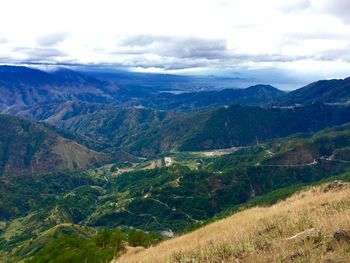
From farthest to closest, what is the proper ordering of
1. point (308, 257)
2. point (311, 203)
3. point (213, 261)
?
1. point (311, 203)
2. point (213, 261)
3. point (308, 257)

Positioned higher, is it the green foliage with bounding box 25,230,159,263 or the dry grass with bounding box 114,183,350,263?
the dry grass with bounding box 114,183,350,263

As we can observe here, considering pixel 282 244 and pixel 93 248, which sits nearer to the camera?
pixel 282 244

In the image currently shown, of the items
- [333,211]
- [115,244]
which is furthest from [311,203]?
[115,244]

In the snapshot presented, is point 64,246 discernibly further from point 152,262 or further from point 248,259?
point 248,259

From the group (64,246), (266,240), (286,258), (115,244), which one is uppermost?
(286,258)

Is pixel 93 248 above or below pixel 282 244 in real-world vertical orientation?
below

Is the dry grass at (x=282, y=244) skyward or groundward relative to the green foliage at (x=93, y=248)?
skyward

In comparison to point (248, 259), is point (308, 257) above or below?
above

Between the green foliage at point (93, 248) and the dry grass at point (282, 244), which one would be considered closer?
the dry grass at point (282, 244)

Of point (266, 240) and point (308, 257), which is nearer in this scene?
point (308, 257)

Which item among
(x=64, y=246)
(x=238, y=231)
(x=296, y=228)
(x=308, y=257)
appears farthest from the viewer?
(x=64, y=246)

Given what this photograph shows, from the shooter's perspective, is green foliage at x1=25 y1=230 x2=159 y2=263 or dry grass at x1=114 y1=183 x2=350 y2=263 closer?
dry grass at x1=114 y1=183 x2=350 y2=263
